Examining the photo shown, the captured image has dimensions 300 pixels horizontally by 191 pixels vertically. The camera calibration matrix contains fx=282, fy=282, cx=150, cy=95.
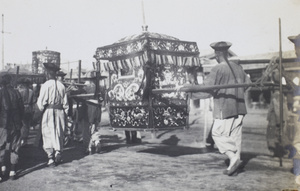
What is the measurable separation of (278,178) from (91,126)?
14.6 ft

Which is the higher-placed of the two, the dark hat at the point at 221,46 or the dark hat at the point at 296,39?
the dark hat at the point at 221,46

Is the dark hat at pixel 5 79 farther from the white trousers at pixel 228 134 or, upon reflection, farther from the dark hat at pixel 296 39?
the dark hat at pixel 296 39

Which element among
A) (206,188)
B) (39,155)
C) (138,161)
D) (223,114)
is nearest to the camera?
(206,188)

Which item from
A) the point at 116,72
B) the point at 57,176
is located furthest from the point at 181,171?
the point at 116,72

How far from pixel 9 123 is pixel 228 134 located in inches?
148

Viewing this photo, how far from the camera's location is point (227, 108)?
4.65m

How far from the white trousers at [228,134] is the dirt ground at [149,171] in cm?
46

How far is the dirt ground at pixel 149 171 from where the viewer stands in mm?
4215

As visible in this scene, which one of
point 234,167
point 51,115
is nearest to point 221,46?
point 234,167

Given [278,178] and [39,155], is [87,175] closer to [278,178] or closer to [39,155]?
[39,155]

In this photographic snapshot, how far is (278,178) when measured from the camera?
14.3 ft

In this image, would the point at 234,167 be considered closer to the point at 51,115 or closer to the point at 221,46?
the point at 221,46

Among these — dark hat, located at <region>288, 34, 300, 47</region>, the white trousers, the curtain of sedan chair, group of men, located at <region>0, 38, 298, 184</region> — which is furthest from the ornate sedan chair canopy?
dark hat, located at <region>288, 34, 300, 47</region>

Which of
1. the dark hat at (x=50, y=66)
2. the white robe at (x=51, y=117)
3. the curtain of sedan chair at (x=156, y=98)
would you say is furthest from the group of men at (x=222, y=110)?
the curtain of sedan chair at (x=156, y=98)
